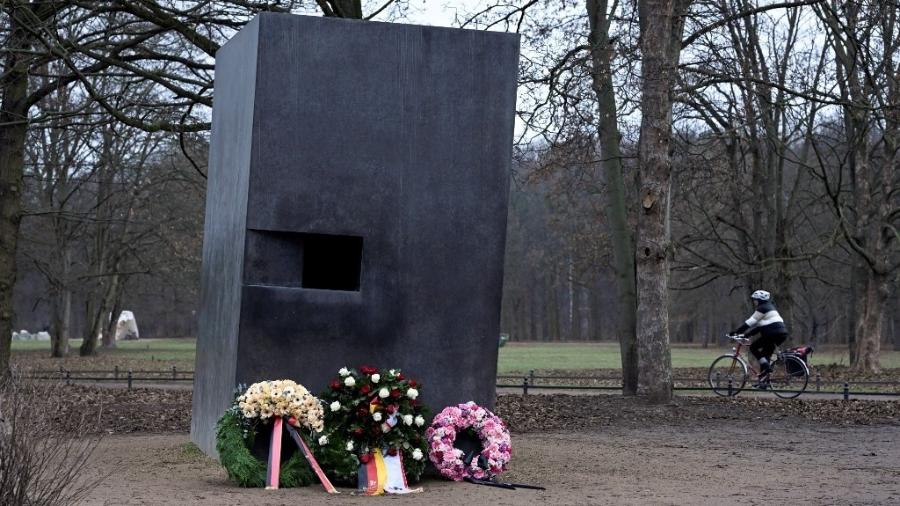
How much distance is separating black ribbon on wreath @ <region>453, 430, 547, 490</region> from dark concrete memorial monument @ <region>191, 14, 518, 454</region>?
0.41 m

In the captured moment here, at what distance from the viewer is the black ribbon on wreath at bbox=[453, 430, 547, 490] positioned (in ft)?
33.9

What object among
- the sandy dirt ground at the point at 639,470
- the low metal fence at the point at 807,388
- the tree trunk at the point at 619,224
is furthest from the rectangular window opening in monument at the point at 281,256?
the low metal fence at the point at 807,388

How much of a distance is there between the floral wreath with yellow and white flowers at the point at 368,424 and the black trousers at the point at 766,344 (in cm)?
1118

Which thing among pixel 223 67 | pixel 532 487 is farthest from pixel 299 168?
pixel 532 487

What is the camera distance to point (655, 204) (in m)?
16.7

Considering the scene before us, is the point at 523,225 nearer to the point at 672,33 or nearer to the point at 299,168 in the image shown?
the point at 672,33

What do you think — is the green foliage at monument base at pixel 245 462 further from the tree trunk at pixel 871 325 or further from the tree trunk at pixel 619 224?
the tree trunk at pixel 871 325

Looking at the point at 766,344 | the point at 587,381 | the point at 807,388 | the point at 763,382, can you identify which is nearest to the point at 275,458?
the point at 766,344

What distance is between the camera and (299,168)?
1082 cm

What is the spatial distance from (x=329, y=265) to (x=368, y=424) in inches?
112

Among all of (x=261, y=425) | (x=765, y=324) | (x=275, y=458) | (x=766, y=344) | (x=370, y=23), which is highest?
(x=370, y=23)

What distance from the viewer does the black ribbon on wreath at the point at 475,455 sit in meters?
10.3

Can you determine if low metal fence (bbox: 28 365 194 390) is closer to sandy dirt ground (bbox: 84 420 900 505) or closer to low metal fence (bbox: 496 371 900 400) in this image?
low metal fence (bbox: 496 371 900 400)

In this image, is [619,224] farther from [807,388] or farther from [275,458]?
[275,458]
